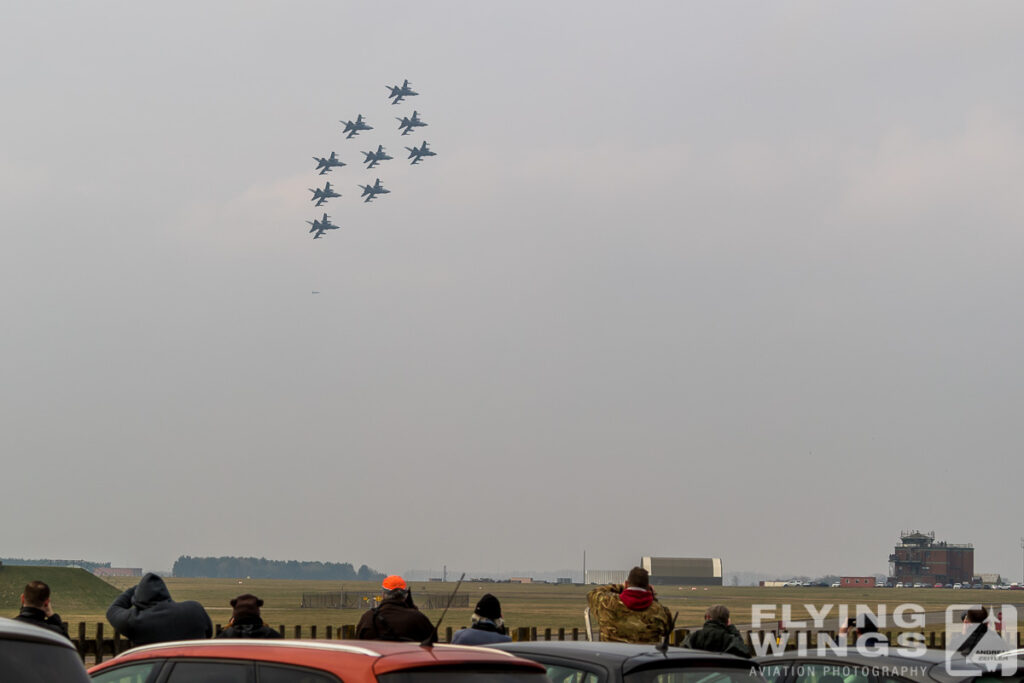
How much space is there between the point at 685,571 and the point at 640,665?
183 metres

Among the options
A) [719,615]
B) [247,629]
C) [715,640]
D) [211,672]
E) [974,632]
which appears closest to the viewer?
[211,672]

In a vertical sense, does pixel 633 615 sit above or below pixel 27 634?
below

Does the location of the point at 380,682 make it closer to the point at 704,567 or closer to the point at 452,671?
the point at 452,671

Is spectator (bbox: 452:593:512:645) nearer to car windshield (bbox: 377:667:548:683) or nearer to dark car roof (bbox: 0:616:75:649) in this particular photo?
car windshield (bbox: 377:667:548:683)

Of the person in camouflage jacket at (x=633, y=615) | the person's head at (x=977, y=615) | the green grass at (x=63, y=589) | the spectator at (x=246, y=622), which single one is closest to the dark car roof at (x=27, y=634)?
the spectator at (x=246, y=622)

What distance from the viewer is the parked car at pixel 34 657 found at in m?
4.62

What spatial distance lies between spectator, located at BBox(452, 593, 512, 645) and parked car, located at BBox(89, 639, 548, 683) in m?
4.00

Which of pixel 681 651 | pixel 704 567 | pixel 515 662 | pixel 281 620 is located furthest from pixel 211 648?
pixel 704 567

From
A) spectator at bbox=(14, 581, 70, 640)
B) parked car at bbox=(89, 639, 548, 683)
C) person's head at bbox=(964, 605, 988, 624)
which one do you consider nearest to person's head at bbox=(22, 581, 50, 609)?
spectator at bbox=(14, 581, 70, 640)

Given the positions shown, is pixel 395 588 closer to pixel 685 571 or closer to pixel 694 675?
pixel 694 675

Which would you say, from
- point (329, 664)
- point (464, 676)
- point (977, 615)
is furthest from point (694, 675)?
point (977, 615)

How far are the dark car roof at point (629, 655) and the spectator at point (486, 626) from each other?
7.39ft

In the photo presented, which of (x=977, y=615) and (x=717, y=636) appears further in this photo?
(x=977, y=615)

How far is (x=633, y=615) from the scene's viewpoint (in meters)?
11.1
